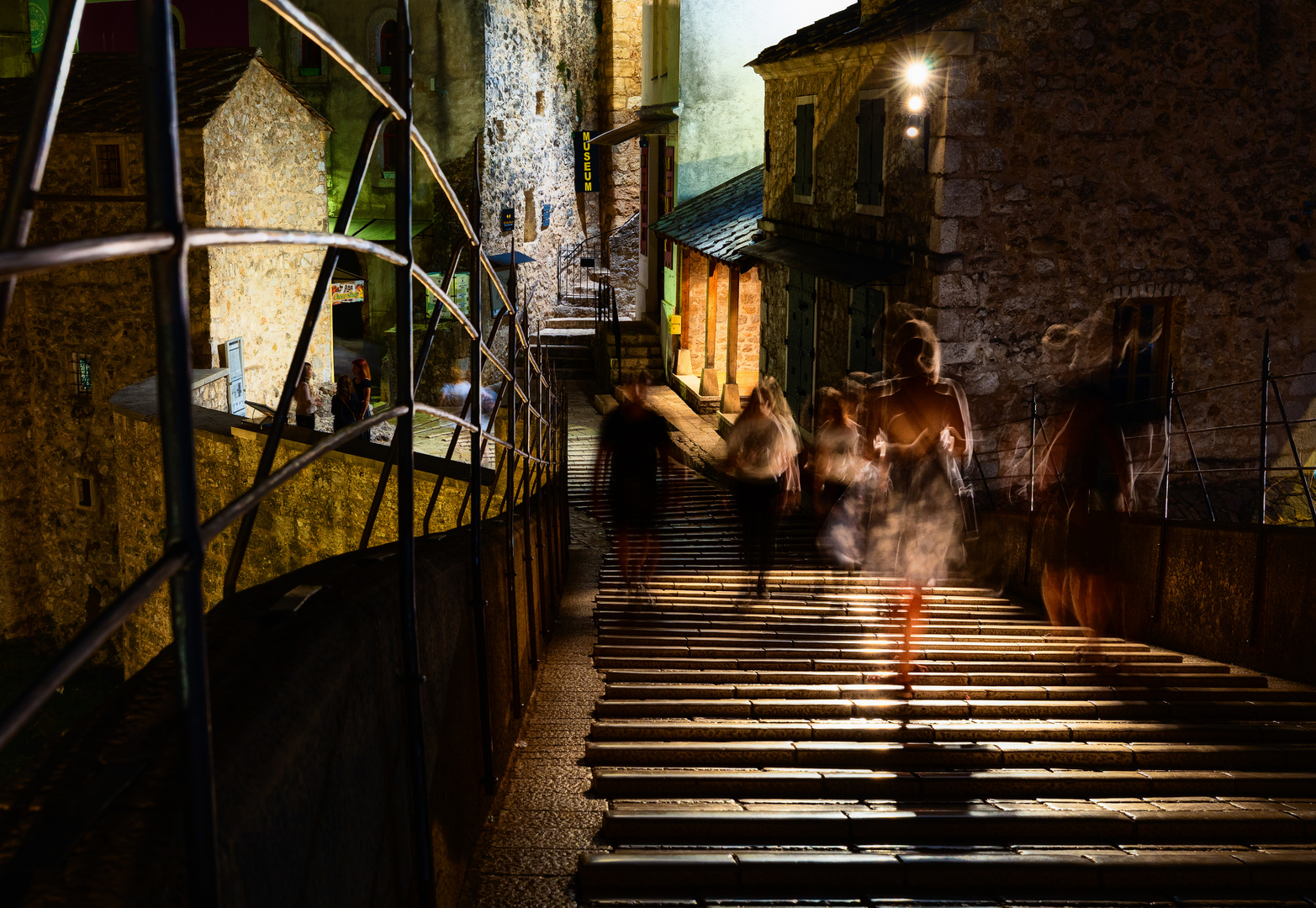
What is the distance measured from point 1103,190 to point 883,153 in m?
2.24

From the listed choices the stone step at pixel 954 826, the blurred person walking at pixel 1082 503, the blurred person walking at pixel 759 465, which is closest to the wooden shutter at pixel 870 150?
the blurred person walking at pixel 759 465

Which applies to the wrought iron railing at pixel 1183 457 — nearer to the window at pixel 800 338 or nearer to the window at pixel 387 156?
the window at pixel 800 338

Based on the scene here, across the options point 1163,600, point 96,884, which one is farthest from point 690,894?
point 1163,600

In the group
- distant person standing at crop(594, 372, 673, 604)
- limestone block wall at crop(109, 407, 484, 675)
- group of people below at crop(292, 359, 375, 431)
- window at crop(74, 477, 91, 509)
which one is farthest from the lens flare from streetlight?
window at crop(74, 477, 91, 509)

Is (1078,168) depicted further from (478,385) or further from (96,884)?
(96,884)

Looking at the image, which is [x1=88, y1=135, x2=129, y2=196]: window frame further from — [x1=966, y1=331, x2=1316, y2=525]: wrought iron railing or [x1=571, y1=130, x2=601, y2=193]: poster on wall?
[x1=571, y1=130, x2=601, y2=193]: poster on wall

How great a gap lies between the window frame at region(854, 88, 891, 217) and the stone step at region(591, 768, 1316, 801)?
8.88m

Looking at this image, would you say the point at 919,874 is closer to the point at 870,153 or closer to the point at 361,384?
the point at 870,153

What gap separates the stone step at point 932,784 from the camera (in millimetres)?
3465

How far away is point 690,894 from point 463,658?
33.3 inches

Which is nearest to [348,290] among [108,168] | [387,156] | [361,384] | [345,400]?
[387,156]

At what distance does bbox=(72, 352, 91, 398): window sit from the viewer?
18656mm

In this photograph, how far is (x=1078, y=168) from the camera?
10570mm

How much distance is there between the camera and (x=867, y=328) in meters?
12.0
